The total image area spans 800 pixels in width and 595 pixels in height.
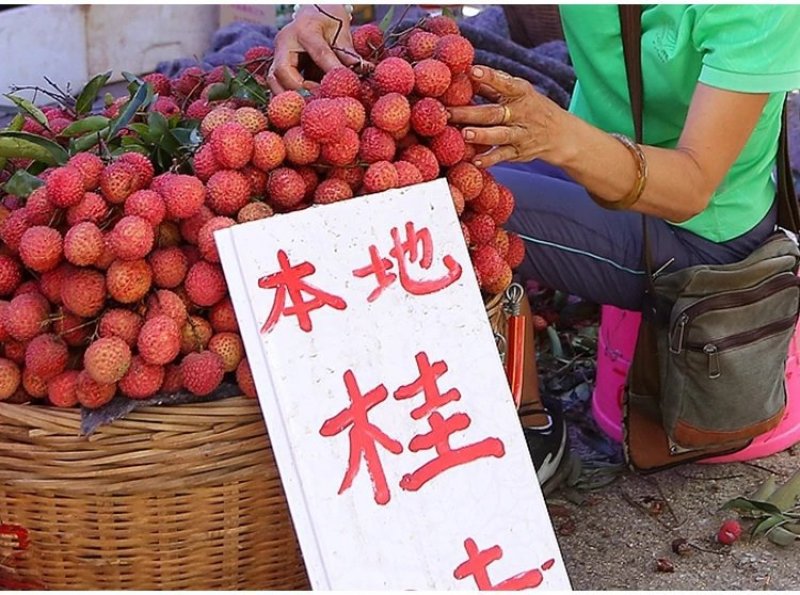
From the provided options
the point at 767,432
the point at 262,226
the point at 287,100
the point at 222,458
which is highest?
the point at 287,100

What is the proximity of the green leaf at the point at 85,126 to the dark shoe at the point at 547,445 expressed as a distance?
878 mm

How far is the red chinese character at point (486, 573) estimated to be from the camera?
1067 millimetres

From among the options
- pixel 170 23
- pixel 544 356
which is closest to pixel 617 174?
pixel 544 356

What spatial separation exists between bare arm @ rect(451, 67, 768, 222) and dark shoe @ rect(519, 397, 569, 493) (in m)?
0.45

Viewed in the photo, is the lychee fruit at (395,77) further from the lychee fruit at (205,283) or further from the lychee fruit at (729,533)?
the lychee fruit at (729,533)

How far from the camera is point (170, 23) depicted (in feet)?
10.8

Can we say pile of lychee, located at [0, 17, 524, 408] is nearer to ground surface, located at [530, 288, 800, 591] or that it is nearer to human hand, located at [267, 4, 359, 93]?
human hand, located at [267, 4, 359, 93]

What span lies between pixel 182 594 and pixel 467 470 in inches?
13.2

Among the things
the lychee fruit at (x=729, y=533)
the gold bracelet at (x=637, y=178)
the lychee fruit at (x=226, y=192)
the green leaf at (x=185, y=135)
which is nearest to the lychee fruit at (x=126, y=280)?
the lychee fruit at (x=226, y=192)

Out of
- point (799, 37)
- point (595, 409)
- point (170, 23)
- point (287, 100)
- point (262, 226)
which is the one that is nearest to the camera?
point (262, 226)

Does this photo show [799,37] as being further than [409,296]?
Yes

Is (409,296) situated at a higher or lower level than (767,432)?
higher

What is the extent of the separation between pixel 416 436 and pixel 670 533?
0.89 m

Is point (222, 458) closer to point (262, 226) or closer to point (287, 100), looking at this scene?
point (262, 226)
